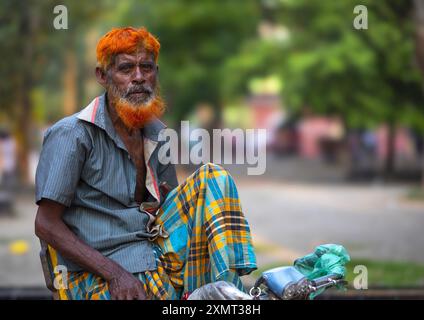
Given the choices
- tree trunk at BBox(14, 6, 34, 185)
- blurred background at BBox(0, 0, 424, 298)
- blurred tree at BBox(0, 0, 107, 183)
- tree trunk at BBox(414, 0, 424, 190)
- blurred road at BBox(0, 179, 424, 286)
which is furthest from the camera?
tree trunk at BBox(14, 6, 34, 185)

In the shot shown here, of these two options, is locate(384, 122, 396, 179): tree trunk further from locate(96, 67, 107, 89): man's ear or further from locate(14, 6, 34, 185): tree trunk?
locate(96, 67, 107, 89): man's ear

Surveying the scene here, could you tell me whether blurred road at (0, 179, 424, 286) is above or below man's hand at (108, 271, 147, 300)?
below

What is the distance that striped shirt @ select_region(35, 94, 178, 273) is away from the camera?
3.26 metres

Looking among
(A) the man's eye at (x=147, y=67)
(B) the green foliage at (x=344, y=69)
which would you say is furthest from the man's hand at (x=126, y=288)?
(B) the green foliage at (x=344, y=69)

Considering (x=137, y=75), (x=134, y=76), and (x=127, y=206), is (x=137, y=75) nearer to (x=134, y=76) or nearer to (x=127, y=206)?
(x=134, y=76)

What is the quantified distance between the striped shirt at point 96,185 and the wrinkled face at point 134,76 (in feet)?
0.42

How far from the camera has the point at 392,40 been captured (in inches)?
715

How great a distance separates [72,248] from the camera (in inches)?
128

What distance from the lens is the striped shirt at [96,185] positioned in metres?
3.26

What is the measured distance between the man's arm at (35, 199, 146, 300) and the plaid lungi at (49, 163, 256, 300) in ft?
0.24

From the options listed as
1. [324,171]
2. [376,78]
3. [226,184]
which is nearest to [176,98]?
[324,171]

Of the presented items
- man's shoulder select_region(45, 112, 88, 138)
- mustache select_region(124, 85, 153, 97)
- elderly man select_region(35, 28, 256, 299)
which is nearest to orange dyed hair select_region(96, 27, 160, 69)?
elderly man select_region(35, 28, 256, 299)

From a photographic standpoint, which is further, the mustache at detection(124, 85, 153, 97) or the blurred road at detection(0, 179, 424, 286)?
the blurred road at detection(0, 179, 424, 286)
